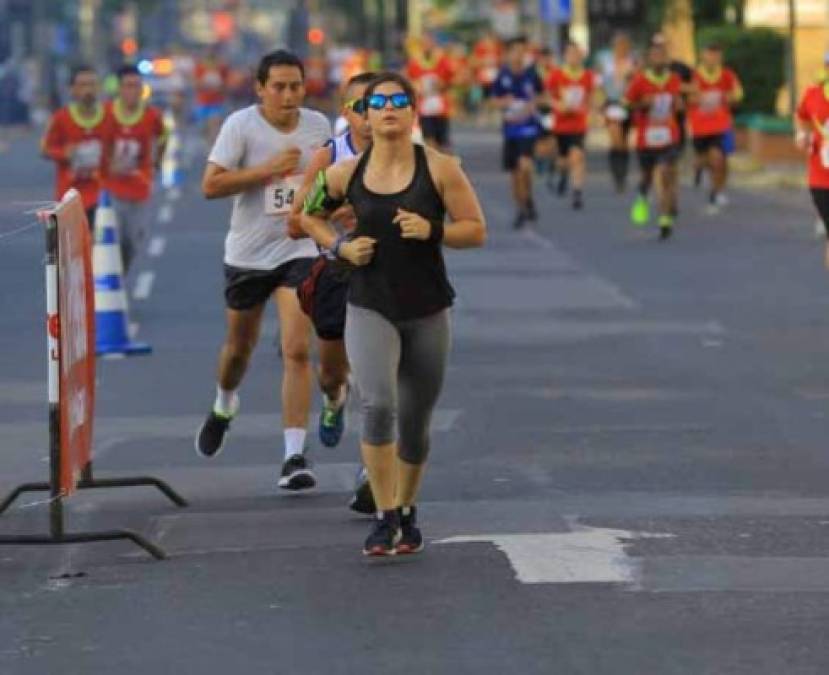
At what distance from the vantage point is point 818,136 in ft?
64.1

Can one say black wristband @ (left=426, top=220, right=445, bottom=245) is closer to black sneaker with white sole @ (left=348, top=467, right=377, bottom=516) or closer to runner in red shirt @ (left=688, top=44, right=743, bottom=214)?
black sneaker with white sole @ (left=348, top=467, right=377, bottom=516)

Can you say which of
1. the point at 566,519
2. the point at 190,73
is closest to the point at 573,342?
the point at 566,519

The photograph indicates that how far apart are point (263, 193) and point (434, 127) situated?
25311mm

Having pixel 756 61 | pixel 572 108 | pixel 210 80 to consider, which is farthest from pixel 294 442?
pixel 210 80

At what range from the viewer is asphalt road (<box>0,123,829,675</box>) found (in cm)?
841

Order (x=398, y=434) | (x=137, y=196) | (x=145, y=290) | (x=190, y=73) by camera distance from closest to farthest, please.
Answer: (x=398, y=434) < (x=137, y=196) < (x=145, y=290) < (x=190, y=73)

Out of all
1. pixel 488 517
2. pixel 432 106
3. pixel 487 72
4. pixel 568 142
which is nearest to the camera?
pixel 488 517

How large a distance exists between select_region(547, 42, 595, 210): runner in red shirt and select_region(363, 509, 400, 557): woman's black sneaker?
23.8 metres

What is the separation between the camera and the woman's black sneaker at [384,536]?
9945 mm

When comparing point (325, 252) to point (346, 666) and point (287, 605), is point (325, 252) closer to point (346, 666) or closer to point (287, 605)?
point (287, 605)

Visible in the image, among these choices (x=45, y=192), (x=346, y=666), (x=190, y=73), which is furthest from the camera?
(x=190, y=73)

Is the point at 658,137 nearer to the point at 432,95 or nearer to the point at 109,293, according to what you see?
the point at 432,95

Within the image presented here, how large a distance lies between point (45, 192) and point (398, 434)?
1.82m

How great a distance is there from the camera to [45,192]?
1111 centimetres
